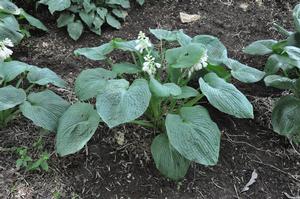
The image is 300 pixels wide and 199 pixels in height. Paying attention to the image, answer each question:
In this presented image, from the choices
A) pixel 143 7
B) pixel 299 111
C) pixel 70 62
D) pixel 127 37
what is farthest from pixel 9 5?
pixel 299 111

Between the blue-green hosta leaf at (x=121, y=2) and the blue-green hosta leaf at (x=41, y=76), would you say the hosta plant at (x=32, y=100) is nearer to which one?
the blue-green hosta leaf at (x=41, y=76)

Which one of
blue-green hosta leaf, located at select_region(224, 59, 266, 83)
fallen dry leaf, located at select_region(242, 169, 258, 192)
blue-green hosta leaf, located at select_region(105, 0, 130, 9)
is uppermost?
blue-green hosta leaf, located at select_region(224, 59, 266, 83)

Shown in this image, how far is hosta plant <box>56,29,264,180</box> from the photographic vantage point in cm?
203

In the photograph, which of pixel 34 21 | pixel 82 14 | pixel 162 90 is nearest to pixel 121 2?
pixel 82 14

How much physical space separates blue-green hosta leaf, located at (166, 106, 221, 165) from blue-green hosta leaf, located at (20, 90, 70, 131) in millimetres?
666

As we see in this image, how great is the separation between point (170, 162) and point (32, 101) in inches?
35.1

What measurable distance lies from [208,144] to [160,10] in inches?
74.8

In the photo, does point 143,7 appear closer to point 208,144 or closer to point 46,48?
point 46,48

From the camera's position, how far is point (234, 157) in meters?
2.46

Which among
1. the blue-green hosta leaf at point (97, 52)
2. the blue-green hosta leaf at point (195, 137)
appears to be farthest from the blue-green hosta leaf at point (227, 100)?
the blue-green hosta leaf at point (97, 52)

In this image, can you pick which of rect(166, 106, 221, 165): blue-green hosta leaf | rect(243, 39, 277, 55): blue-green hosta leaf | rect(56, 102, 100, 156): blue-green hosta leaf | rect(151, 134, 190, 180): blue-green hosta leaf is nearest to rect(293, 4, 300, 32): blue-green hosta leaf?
rect(243, 39, 277, 55): blue-green hosta leaf

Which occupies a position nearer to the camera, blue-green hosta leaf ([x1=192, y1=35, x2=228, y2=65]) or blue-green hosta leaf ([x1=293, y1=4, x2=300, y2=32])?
blue-green hosta leaf ([x1=192, y1=35, x2=228, y2=65])

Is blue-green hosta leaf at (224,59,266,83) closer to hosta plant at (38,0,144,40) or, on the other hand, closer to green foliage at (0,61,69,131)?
green foliage at (0,61,69,131)

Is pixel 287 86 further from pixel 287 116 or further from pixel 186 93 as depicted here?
pixel 186 93
